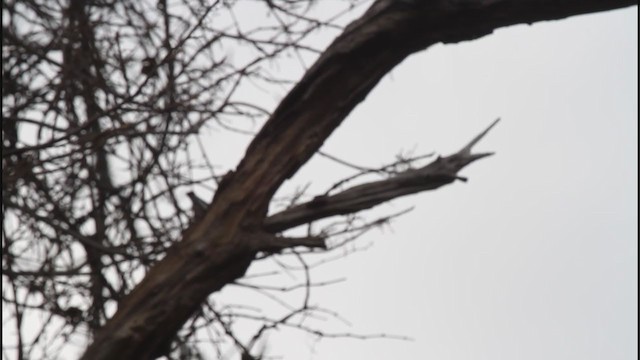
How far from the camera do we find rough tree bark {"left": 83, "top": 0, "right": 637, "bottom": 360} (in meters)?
2.27

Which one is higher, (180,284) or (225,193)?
(225,193)

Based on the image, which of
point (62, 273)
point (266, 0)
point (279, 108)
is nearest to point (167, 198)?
point (62, 273)

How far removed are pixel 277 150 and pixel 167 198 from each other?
6.14ft

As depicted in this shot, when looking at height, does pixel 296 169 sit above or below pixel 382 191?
above

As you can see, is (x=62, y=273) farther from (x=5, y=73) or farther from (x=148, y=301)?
(x=148, y=301)

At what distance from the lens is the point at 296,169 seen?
242 centimetres

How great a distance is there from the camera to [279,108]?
2428 mm

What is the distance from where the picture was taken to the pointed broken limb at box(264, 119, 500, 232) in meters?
2.36

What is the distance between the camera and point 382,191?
2367mm

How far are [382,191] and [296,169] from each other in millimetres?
200

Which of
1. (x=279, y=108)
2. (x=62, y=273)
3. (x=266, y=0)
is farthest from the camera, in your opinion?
(x=266, y=0)

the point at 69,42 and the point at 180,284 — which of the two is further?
the point at 69,42

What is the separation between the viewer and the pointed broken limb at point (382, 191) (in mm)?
2355

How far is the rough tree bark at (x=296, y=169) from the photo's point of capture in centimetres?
227
